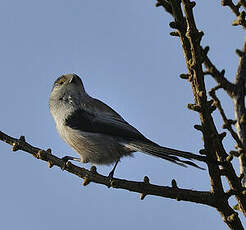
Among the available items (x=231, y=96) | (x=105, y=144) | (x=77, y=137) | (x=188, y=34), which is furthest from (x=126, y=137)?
(x=188, y=34)

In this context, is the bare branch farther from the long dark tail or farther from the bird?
the bird

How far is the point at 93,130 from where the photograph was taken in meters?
5.77

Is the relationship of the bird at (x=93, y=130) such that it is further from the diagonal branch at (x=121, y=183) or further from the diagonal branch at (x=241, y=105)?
the diagonal branch at (x=241, y=105)

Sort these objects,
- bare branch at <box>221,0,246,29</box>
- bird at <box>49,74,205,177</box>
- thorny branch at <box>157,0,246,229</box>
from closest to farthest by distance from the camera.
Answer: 1. thorny branch at <box>157,0,246,229</box>
2. bare branch at <box>221,0,246,29</box>
3. bird at <box>49,74,205,177</box>

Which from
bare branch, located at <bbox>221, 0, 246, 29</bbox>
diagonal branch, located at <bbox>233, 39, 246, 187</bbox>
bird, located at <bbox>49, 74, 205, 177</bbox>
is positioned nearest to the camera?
diagonal branch, located at <bbox>233, 39, 246, 187</bbox>

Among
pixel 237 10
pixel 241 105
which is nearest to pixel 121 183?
pixel 241 105

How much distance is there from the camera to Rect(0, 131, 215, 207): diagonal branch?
3.43 metres

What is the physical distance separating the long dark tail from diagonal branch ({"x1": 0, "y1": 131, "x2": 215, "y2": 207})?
0.24 metres

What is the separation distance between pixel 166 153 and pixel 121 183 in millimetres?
537

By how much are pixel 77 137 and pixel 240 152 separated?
305 cm

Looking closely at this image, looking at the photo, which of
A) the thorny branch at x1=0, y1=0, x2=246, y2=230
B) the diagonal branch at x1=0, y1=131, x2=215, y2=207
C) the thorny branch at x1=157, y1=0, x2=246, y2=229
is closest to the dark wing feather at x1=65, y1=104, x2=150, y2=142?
the diagonal branch at x1=0, y1=131, x2=215, y2=207

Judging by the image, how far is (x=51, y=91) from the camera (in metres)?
7.21

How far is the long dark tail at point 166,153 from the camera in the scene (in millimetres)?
3402

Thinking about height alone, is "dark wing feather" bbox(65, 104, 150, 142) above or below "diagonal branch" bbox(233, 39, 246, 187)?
above
